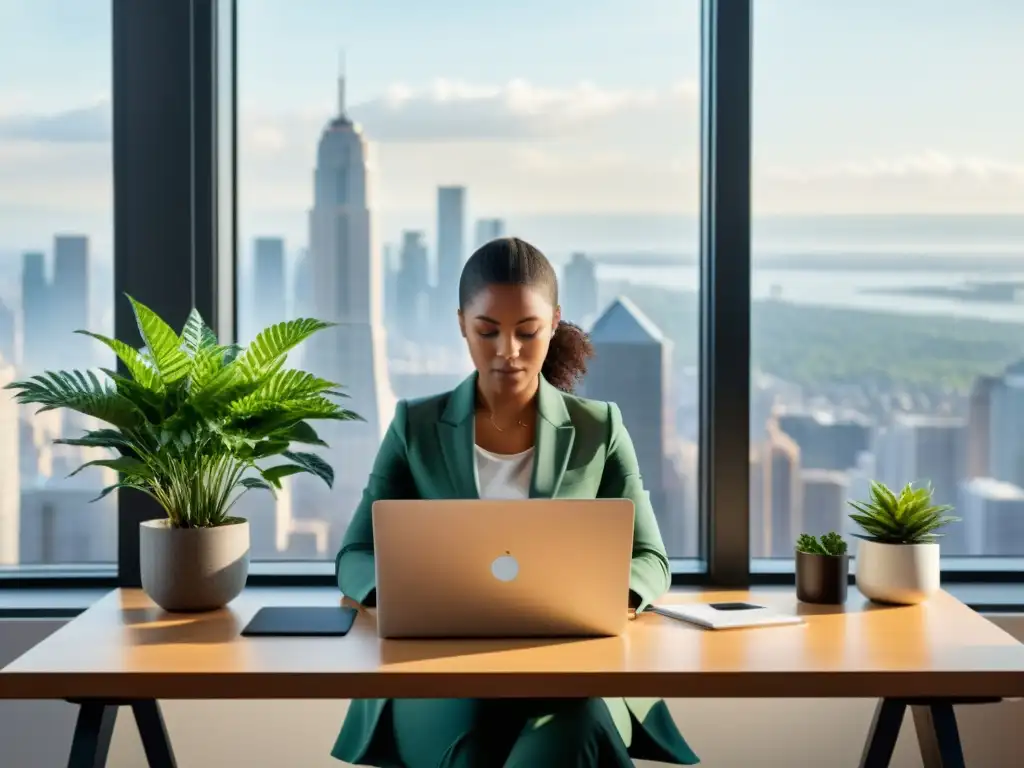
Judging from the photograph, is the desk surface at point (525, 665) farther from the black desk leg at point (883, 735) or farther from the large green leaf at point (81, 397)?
the large green leaf at point (81, 397)

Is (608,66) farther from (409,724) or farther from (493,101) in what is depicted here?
(409,724)

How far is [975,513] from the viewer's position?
2789 millimetres

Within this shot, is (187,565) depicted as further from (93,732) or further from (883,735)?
(883,735)

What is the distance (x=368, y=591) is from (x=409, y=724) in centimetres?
24

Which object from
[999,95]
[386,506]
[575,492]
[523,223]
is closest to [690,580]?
[575,492]

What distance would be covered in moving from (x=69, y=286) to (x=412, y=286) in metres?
0.82

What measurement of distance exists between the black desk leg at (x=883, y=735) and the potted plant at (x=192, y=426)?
1.08 meters

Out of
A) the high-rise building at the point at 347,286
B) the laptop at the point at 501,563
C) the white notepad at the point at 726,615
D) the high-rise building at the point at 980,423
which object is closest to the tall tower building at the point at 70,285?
the high-rise building at the point at 347,286

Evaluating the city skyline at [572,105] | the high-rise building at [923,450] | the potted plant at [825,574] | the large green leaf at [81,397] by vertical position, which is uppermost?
the city skyline at [572,105]

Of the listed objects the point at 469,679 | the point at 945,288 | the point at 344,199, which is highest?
the point at 344,199

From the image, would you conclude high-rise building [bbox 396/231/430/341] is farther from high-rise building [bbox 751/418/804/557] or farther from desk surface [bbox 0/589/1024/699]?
desk surface [bbox 0/589/1024/699]

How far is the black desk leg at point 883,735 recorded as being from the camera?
1.91m

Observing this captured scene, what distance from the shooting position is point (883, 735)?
194 cm

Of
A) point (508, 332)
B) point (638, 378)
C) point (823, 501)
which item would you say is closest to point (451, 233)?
point (638, 378)
